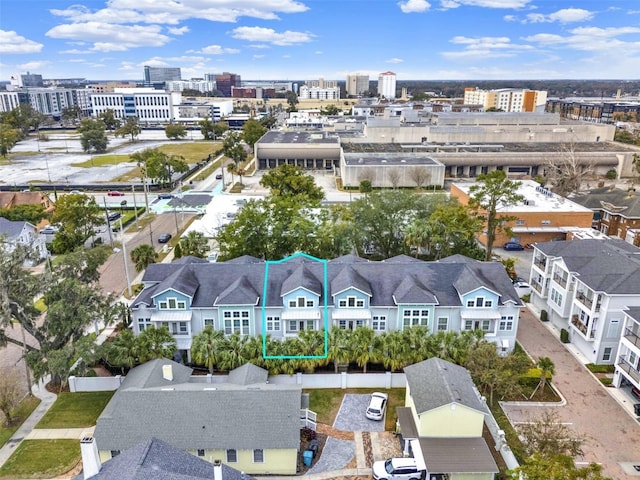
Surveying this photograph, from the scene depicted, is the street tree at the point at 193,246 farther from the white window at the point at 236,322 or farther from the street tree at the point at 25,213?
the street tree at the point at 25,213

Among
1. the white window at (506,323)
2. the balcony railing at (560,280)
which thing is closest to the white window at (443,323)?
the white window at (506,323)

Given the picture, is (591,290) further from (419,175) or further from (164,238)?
(419,175)

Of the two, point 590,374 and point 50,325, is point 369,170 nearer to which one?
point 590,374

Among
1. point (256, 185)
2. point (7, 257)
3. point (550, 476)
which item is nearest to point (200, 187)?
point (256, 185)

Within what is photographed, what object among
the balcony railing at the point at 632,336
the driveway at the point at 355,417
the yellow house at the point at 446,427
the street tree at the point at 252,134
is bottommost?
the driveway at the point at 355,417

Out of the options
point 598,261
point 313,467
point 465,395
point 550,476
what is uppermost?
point 598,261
